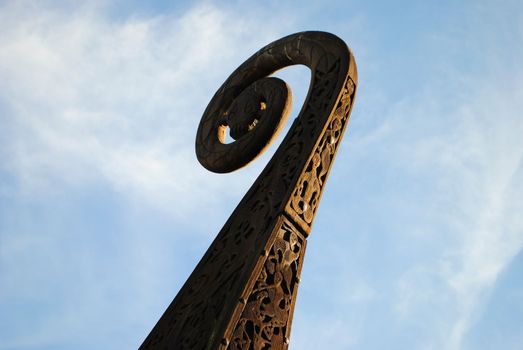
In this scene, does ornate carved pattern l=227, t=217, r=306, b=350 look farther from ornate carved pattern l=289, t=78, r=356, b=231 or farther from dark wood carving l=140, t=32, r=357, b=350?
ornate carved pattern l=289, t=78, r=356, b=231

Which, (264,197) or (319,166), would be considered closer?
(264,197)

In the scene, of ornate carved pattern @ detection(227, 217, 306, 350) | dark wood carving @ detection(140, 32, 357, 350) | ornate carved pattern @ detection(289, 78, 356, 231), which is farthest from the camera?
ornate carved pattern @ detection(289, 78, 356, 231)

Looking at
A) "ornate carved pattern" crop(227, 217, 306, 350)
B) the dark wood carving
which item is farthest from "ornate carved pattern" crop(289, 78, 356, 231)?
"ornate carved pattern" crop(227, 217, 306, 350)

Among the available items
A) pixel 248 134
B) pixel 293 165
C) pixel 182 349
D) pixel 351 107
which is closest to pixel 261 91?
pixel 248 134

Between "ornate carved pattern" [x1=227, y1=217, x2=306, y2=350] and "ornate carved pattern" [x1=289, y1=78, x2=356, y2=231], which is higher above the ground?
"ornate carved pattern" [x1=289, y1=78, x2=356, y2=231]

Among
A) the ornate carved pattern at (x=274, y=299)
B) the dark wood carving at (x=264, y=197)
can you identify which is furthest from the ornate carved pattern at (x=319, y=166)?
the ornate carved pattern at (x=274, y=299)

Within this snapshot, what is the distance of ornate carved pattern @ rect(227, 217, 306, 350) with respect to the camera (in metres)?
3.37

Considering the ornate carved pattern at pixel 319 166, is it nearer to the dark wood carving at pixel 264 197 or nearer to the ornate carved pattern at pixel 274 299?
the dark wood carving at pixel 264 197

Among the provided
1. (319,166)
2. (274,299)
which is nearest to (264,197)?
(319,166)

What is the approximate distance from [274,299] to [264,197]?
0.85 meters

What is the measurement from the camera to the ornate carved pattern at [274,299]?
11.0 ft

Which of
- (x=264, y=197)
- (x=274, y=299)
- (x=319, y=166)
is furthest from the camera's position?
(x=319, y=166)

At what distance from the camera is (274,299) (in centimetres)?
358

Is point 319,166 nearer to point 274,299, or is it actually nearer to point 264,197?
point 264,197
